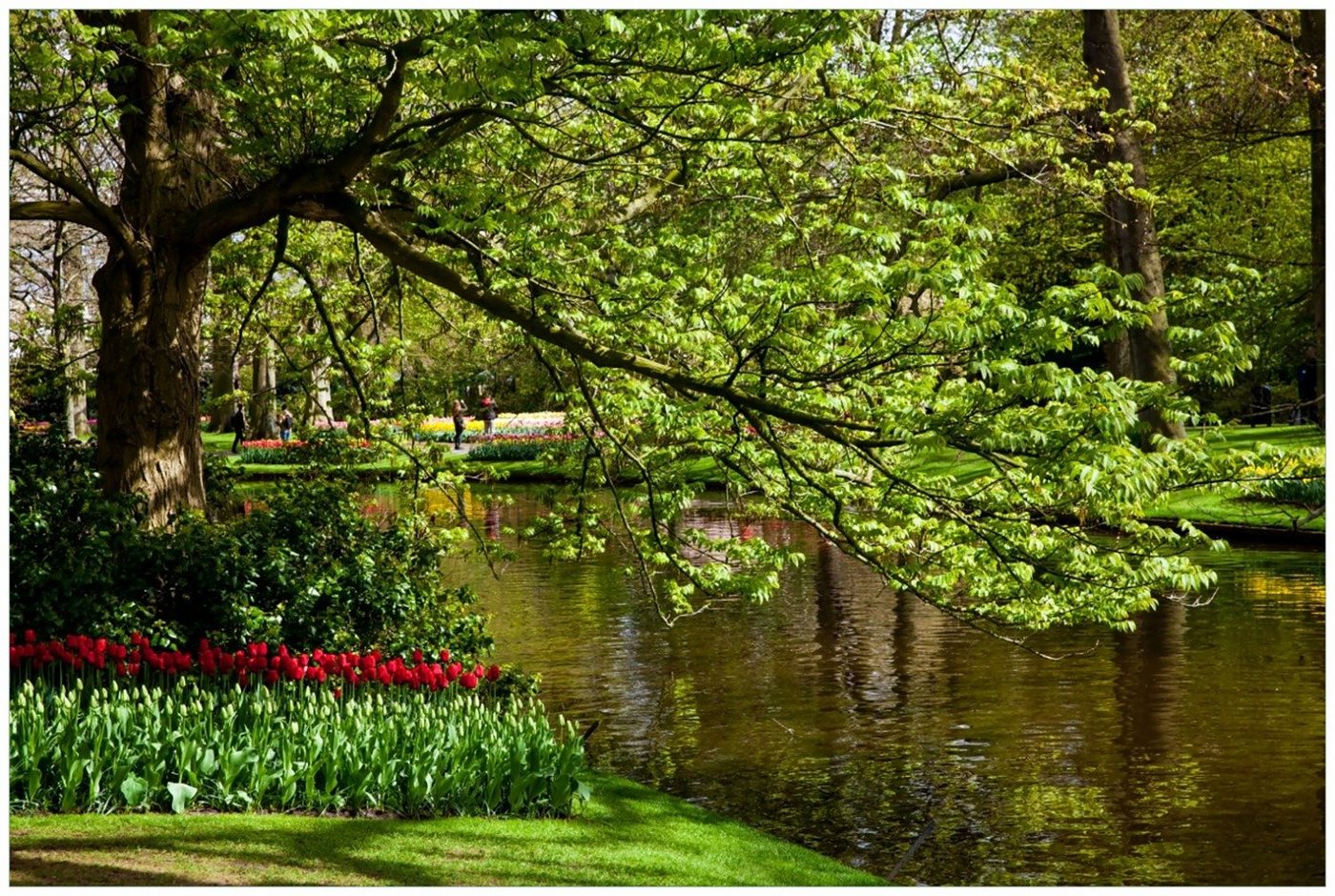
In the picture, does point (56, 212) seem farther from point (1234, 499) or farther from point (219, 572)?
point (1234, 499)

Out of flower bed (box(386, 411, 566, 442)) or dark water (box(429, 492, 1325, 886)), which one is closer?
dark water (box(429, 492, 1325, 886))

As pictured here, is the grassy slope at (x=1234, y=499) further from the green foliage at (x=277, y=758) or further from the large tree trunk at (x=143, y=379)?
the green foliage at (x=277, y=758)

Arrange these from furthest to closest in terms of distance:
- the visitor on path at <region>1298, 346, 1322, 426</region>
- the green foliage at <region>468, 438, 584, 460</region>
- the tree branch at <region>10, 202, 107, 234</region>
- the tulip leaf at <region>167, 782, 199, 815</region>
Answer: the green foliage at <region>468, 438, 584, 460</region>, the visitor on path at <region>1298, 346, 1322, 426</region>, the tree branch at <region>10, 202, 107, 234</region>, the tulip leaf at <region>167, 782, 199, 815</region>

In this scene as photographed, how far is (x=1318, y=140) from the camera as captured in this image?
2005 centimetres

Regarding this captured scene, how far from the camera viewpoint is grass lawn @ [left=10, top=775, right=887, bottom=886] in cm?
627

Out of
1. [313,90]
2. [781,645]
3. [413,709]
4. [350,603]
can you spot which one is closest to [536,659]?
[781,645]

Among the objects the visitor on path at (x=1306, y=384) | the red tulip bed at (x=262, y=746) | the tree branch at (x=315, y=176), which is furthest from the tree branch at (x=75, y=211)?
the visitor on path at (x=1306, y=384)

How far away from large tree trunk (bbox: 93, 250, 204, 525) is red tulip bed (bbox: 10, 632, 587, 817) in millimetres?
2673

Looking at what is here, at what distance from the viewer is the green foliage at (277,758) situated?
7.22 metres

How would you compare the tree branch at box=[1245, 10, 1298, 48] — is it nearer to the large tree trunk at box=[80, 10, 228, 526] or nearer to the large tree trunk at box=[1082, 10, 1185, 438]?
the large tree trunk at box=[1082, 10, 1185, 438]

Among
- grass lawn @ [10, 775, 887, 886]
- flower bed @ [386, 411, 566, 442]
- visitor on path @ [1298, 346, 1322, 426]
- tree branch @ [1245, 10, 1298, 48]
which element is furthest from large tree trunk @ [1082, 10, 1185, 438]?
flower bed @ [386, 411, 566, 442]

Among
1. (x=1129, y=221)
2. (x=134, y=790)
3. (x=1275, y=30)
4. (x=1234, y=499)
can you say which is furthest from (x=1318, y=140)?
(x=134, y=790)

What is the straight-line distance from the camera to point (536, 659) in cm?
1467

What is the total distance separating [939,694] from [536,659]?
13.8 feet
